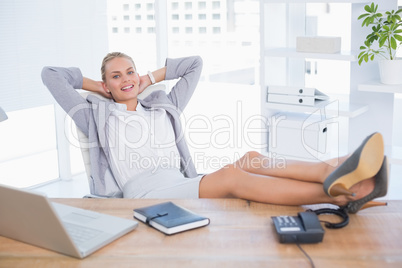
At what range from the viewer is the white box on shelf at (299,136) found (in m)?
3.38

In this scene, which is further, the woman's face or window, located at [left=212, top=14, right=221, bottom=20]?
window, located at [left=212, top=14, right=221, bottom=20]

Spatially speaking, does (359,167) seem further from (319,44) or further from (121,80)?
(319,44)

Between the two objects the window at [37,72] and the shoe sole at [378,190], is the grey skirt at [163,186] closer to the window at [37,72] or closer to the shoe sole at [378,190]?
the shoe sole at [378,190]

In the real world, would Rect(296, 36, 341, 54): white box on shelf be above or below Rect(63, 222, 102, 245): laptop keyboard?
above

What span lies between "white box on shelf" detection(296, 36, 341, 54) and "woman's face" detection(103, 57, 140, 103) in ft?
3.73

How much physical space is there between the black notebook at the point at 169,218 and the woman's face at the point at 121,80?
1.10 m

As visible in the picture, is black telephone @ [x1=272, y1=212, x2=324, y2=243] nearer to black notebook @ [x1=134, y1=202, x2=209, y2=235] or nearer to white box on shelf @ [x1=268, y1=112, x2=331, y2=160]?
black notebook @ [x1=134, y1=202, x2=209, y2=235]

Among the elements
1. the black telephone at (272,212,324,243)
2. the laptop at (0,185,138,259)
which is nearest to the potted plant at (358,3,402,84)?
the black telephone at (272,212,324,243)

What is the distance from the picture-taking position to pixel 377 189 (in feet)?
5.33

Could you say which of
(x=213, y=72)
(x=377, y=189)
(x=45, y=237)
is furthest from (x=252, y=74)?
(x=45, y=237)

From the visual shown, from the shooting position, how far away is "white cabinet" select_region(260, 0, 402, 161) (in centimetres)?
333

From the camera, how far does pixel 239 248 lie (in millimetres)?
1433

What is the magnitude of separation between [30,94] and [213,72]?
1.43 m

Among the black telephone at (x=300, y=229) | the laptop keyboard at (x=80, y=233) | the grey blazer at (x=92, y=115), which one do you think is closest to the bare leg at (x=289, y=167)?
the black telephone at (x=300, y=229)
